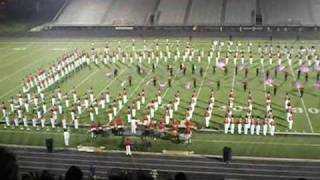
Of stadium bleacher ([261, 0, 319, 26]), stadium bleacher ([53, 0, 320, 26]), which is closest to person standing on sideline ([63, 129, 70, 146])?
stadium bleacher ([53, 0, 320, 26])

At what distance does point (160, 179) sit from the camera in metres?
11.8

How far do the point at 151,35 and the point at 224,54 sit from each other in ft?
28.3

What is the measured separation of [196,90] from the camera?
20.2 metres

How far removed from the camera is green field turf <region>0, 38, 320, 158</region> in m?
14.5

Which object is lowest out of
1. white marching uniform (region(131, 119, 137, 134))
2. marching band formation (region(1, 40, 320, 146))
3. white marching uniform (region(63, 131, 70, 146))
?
white marching uniform (region(63, 131, 70, 146))

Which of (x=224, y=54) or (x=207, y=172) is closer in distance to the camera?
(x=207, y=172)

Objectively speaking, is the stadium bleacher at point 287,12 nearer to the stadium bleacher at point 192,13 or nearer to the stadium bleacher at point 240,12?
the stadium bleacher at point 192,13

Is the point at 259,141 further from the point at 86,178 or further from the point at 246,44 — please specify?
the point at 246,44

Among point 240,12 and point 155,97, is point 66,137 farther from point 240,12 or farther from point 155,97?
point 240,12

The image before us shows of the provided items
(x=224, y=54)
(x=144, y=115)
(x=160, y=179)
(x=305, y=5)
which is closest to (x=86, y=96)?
(x=144, y=115)

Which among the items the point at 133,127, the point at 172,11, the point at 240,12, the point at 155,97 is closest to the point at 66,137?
the point at 133,127

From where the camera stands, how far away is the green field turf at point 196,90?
47.7 feet

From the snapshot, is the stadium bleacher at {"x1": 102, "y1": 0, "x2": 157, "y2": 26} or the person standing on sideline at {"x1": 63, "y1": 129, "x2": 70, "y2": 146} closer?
the person standing on sideline at {"x1": 63, "y1": 129, "x2": 70, "y2": 146}

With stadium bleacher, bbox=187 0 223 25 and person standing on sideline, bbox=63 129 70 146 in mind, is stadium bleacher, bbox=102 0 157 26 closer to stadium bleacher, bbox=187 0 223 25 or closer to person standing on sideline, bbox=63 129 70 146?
stadium bleacher, bbox=187 0 223 25
